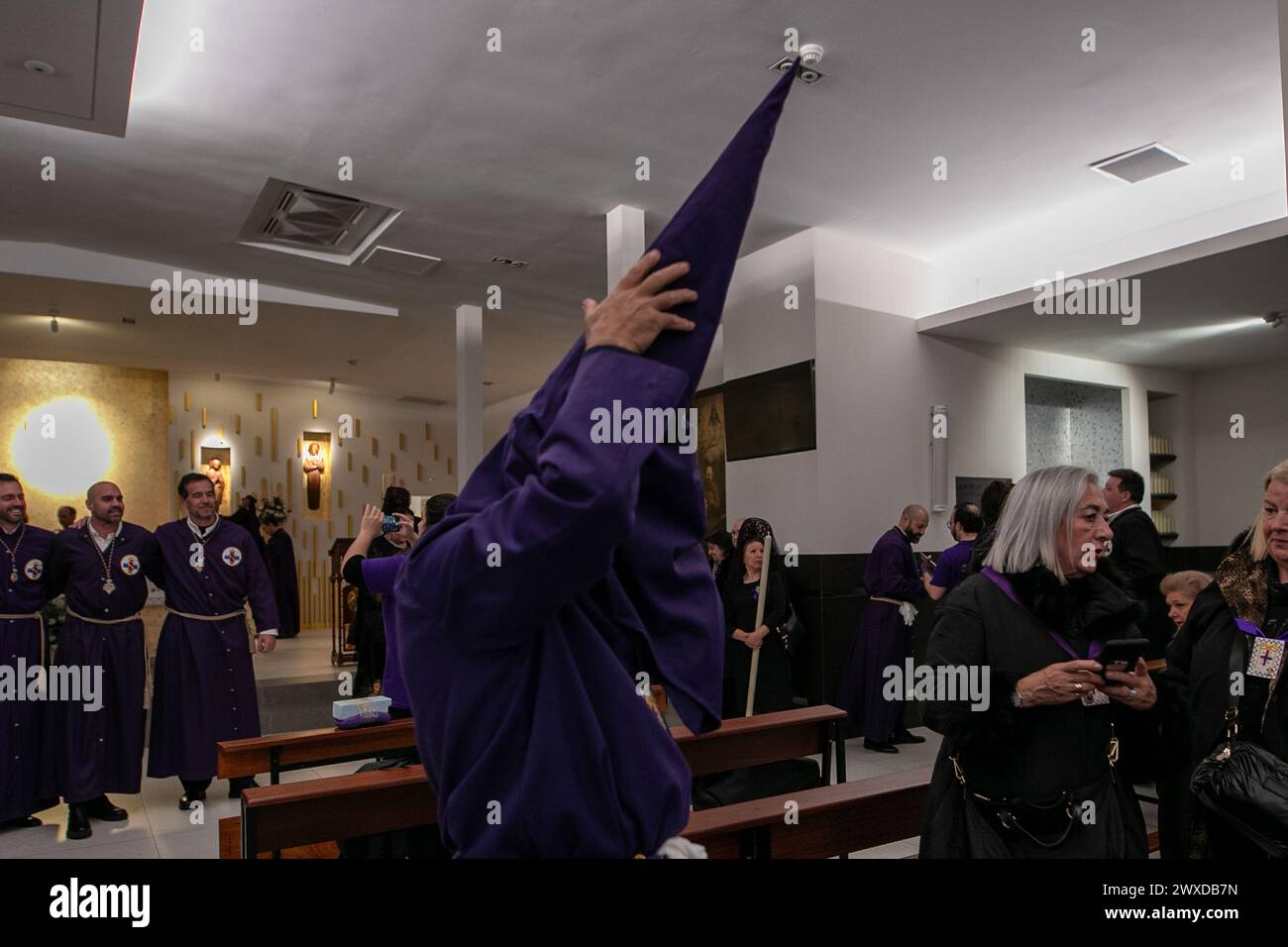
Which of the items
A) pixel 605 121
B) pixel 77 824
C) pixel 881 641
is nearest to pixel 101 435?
pixel 77 824

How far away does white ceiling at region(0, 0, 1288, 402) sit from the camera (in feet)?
15.2

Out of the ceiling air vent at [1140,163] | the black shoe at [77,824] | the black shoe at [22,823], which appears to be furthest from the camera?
the ceiling air vent at [1140,163]

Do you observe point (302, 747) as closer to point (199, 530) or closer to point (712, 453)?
point (199, 530)

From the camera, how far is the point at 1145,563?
5.49 m

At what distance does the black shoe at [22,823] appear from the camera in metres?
5.17

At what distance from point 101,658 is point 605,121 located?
442cm

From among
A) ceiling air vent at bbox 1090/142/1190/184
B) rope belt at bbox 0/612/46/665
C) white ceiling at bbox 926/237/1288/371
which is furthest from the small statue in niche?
ceiling air vent at bbox 1090/142/1190/184

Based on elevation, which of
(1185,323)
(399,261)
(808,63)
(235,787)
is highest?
(808,63)

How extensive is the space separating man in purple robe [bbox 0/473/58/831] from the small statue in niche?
9763 mm

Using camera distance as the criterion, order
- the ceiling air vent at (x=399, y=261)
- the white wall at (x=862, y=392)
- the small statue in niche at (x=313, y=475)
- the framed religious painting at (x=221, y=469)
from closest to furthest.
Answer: the white wall at (x=862, y=392)
the ceiling air vent at (x=399, y=261)
the framed religious painting at (x=221, y=469)
the small statue in niche at (x=313, y=475)

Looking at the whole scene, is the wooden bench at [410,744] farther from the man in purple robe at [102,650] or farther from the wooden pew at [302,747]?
the man in purple robe at [102,650]

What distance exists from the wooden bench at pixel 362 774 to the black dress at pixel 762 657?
2.38 meters

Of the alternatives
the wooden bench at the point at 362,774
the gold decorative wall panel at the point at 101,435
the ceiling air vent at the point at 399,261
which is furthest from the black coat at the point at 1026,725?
the gold decorative wall panel at the point at 101,435
